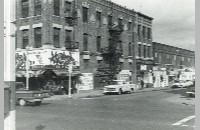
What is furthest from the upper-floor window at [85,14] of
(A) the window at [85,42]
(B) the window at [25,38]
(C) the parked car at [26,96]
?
(C) the parked car at [26,96]

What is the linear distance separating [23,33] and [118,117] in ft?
44.4

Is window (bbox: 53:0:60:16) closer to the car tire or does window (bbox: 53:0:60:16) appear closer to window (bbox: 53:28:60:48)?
window (bbox: 53:28:60:48)

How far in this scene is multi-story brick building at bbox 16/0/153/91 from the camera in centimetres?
2070

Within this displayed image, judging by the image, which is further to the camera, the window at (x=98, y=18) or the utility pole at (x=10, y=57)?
the window at (x=98, y=18)

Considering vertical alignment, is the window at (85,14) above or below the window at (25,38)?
above

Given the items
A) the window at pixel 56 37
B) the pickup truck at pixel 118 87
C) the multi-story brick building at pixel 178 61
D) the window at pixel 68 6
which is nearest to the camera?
the multi-story brick building at pixel 178 61

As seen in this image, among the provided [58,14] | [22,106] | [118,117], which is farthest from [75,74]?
[118,117]

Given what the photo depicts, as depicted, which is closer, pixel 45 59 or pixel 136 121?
pixel 136 121

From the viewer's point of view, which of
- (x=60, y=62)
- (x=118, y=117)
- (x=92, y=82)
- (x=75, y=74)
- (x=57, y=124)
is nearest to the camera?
(x=57, y=124)

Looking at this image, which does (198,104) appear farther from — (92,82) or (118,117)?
(92,82)

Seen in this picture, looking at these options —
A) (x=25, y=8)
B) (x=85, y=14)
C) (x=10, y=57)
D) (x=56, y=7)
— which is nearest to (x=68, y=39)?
(x=56, y=7)

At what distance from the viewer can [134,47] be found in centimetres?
2348

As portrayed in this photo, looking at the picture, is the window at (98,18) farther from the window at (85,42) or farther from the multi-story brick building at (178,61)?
the multi-story brick building at (178,61)

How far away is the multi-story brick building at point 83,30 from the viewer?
20.7 meters
